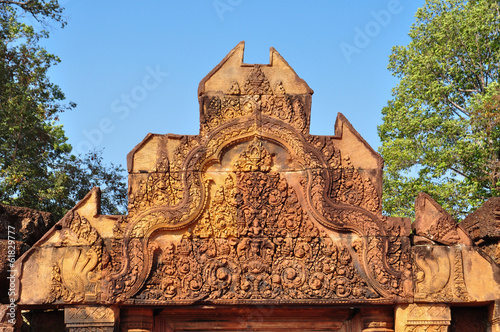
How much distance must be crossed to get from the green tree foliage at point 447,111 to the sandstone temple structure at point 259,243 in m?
9.25

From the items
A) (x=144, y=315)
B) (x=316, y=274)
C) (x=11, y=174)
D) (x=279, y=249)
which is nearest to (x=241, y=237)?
(x=279, y=249)

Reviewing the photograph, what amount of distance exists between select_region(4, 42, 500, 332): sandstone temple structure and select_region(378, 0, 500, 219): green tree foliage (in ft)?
30.3

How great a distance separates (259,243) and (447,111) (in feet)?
41.4

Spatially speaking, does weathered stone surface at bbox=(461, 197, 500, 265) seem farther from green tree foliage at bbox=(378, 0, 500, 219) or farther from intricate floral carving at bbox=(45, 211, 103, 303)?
green tree foliage at bbox=(378, 0, 500, 219)

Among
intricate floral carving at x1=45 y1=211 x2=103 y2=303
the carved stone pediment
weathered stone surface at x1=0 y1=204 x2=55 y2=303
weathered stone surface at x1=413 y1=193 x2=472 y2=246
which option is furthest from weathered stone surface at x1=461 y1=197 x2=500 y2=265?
weathered stone surface at x1=0 y1=204 x2=55 y2=303

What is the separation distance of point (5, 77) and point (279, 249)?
10.9 meters

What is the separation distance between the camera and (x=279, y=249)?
8.02m

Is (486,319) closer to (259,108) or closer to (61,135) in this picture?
(259,108)

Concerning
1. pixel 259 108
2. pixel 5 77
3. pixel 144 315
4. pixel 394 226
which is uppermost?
pixel 5 77

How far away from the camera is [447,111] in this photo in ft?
61.9

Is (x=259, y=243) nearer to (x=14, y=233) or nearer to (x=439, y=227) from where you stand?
(x=439, y=227)

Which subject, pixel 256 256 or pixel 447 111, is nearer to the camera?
pixel 256 256

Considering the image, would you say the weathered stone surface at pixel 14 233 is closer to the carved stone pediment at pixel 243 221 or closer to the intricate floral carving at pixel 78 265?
the carved stone pediment at pixel 243 221

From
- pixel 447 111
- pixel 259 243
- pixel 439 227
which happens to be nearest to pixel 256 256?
pixel 259 243
